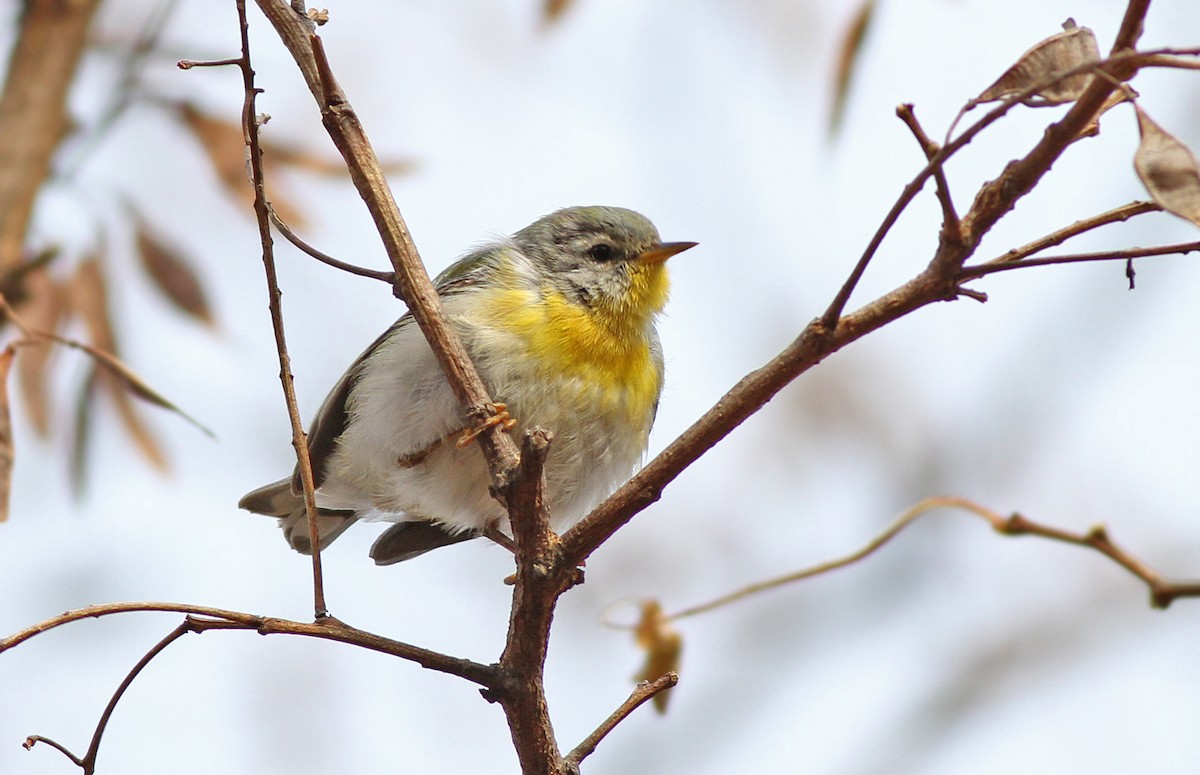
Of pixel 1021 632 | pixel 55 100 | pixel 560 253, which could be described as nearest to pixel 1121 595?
pixel 1021 632

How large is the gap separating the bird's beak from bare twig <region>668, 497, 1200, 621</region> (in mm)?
2082

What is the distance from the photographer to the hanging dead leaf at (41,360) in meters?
3.61

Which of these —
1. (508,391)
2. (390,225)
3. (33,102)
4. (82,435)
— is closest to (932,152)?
(390,225)

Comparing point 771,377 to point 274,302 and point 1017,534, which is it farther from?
point 274,302

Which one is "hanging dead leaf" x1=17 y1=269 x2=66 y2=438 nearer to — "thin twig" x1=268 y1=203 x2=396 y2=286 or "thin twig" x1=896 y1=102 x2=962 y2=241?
"thin twig" x1=268 y1=203 x2=396 y2=286

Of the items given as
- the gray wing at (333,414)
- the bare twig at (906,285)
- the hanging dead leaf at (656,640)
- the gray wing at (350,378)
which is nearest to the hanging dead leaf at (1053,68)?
the bare twig at (906,285)

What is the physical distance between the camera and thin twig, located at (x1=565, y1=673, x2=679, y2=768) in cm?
188

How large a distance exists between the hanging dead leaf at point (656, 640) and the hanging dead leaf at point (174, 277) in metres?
2.08

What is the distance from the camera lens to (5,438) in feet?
8.20

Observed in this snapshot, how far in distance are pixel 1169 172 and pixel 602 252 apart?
2.60 metres

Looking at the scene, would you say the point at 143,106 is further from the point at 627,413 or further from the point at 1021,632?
the point at 1021,632

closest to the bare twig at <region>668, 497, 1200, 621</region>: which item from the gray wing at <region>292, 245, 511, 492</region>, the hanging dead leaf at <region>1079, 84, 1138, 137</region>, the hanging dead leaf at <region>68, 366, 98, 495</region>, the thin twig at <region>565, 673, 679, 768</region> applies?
the thin twig at <region>565, 673, 679, 768</region>

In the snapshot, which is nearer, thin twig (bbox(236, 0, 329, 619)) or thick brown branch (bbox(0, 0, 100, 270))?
→ thin twig (bbox(236, 0, 329, 619))

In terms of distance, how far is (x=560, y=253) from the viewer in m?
3.93
